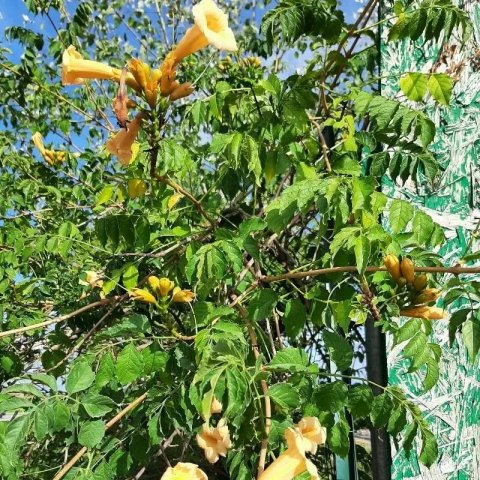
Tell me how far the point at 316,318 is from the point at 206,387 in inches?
21.8

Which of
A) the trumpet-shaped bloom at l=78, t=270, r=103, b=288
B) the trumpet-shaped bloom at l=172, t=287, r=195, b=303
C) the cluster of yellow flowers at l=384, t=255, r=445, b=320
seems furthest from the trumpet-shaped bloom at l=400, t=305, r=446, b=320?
the trumpet-shaped bloom at l=78, t=270, r=103, b=288

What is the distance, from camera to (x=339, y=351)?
1.58 metres

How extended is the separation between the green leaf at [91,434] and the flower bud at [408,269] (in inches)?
36.5

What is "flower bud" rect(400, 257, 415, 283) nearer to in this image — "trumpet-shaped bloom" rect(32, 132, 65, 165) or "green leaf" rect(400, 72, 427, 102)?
"green leaf" rect(400, 72, 427, 102)

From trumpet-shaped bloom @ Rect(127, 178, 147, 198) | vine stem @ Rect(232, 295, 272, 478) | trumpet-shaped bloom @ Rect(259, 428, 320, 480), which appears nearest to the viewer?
trumpet-shaped bloom @ Rect(259, 428, 320, 480)

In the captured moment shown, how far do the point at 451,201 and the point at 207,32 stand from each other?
5.66 feet

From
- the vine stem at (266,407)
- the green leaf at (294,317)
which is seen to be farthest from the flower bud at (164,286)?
the green leaf at (294,317)

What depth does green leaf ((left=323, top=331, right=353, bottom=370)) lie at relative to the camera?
1567 millimetres

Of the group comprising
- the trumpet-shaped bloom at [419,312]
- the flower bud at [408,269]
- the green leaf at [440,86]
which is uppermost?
the green leaf at [440,86]

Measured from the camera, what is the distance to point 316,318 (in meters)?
1.74

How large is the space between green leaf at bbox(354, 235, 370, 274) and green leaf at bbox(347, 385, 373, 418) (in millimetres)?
381

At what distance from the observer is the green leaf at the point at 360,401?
1.51m

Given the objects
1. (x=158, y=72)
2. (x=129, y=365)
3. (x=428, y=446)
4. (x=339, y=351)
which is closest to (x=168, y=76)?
(x=158, y=72)

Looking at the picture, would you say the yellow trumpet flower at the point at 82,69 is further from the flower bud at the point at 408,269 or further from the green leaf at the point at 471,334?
the green leaf at the point at 471,334
